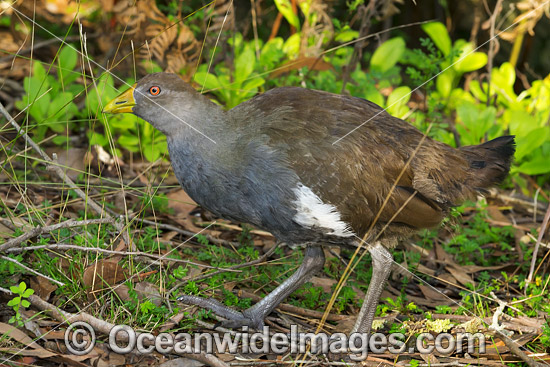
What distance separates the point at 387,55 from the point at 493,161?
6.84ft

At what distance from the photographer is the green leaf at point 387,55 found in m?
6.66

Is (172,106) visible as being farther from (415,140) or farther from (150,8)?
(150,8)

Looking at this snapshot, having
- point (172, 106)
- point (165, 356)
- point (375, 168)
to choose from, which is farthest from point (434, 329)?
point (172, 106)

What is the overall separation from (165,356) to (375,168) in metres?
1.82

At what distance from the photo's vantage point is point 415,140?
4723mm

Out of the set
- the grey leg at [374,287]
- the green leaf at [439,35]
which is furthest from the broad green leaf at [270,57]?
the grey leg at [374,287]

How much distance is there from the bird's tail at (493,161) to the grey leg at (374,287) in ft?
3.03

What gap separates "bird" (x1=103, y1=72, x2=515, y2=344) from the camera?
4.27 metres

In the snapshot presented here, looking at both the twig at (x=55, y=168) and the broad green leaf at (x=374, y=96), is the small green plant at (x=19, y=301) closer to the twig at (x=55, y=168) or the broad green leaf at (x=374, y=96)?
the twig at (x=55, y=168)

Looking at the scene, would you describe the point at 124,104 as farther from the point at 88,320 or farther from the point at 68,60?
the point at 68,60

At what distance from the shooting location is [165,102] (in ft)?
14.7

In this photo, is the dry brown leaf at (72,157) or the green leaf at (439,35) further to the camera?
the green leaf at (439,35)

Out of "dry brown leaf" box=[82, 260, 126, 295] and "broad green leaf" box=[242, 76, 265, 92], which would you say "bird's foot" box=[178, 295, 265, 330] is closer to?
"dry brown leaf" box=[82, 260, 126, 295]

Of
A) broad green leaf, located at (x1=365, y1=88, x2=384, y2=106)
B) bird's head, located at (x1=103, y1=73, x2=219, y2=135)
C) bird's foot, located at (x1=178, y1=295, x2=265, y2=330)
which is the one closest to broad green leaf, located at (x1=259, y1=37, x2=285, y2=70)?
broad green leaf, located at (x1=365, y1=88, x2=384, y2=106)
